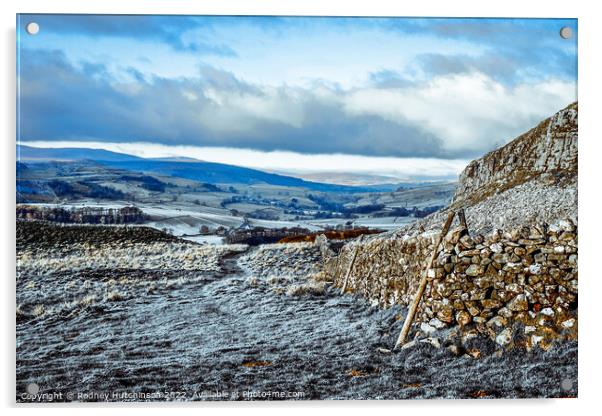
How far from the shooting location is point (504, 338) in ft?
19.6

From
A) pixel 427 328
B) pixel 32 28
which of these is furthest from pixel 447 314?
pixel 32 28

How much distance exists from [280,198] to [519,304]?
2785mm

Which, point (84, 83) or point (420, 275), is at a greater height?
point (84, 83)

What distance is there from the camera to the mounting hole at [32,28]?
6543mm

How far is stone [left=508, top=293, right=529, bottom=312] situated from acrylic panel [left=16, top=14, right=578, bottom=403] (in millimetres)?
270

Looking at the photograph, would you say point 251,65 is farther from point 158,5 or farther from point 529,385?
point 529,385

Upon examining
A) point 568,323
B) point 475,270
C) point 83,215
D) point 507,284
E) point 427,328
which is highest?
point 83,215

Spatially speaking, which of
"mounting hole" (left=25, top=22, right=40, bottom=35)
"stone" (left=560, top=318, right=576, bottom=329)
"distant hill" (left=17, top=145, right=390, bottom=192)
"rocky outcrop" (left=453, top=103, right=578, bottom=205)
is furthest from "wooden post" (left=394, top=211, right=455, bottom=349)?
"mounting hole" (left=25, top=22, right=40, bottom=35)

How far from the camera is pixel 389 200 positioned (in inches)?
269

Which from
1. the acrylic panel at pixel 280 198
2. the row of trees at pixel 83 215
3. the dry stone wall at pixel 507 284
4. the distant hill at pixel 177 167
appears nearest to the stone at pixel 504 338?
the dry stone wall at pixel 507 284

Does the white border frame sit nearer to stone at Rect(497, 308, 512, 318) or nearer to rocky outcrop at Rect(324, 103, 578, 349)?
rocky outcrop at Rect(324, 103, 578, 349)

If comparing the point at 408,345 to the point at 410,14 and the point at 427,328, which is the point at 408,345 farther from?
the point at 410,14
